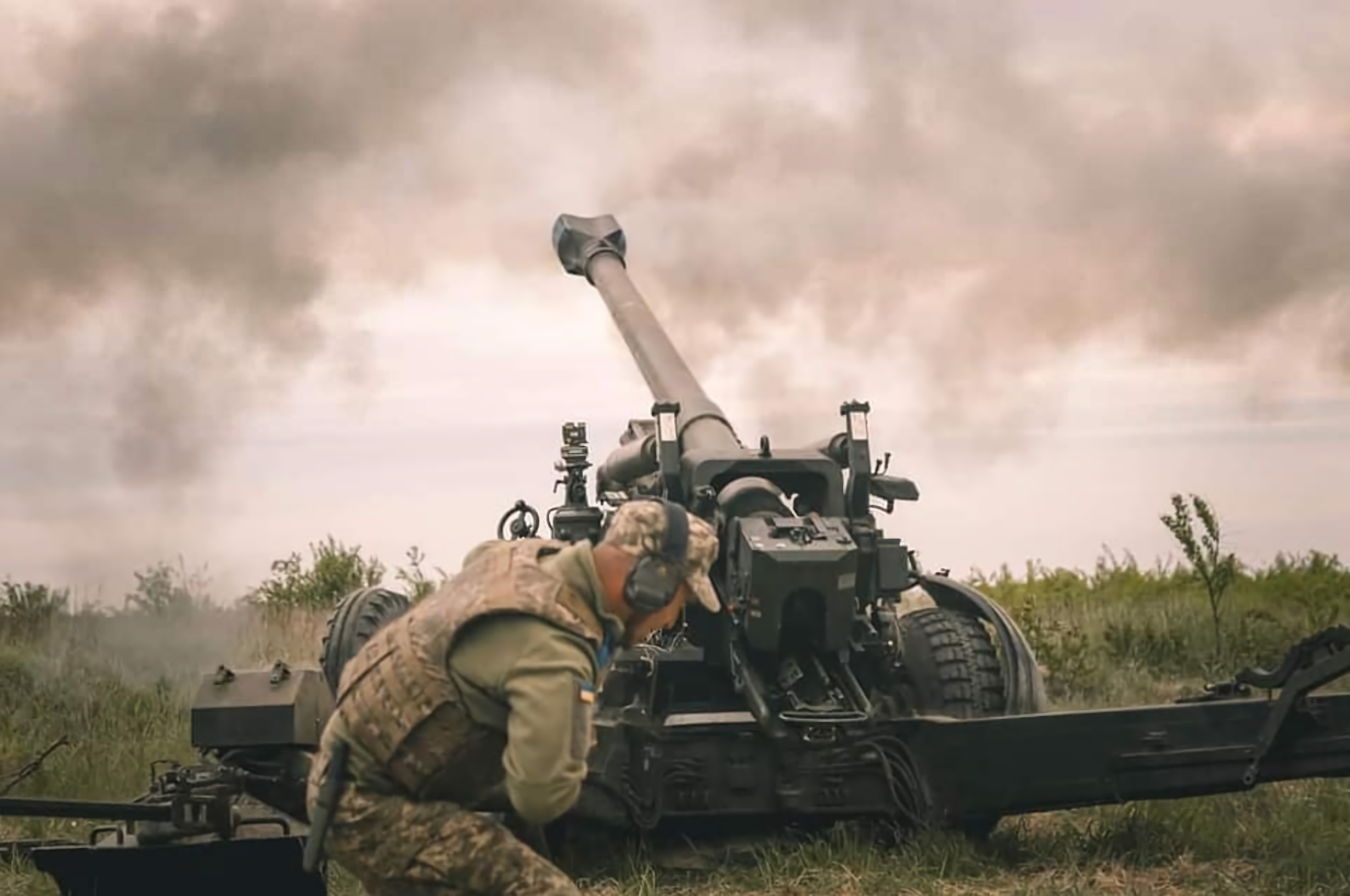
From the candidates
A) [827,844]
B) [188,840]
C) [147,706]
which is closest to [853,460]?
[827,844]

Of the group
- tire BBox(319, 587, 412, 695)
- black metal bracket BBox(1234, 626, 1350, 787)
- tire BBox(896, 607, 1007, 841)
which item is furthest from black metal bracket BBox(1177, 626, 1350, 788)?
tire BBox(319, 587, 412, 695)

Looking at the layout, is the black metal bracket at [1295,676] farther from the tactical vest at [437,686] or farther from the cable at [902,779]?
the tactical vest at [437,686]

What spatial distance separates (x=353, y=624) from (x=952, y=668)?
2410 millimetres

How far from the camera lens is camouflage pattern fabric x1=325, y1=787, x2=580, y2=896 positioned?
419 cm

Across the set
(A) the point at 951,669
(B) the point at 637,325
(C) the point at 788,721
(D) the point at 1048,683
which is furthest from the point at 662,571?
(D) the point at 1048,683

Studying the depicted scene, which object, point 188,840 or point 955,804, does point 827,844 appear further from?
point 188,840

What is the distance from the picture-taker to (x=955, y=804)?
6.77 m

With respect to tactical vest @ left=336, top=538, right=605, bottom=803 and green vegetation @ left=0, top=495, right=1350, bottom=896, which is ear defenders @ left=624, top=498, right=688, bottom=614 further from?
green vegetation @ left=0, top=495, right=1350, bottom=896

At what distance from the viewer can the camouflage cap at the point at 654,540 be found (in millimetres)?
4172

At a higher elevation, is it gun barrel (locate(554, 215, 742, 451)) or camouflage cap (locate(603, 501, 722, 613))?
gun barrel (locate(554, 215, 742, 451))

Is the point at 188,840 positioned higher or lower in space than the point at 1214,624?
lower

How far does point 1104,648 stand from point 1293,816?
4.64 meters

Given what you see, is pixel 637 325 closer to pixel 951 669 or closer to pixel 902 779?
Result: pixel 951 669

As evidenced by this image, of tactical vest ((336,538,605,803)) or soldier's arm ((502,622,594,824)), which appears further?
tactical vest ((336,538,605,803))
